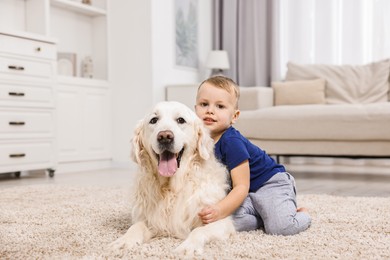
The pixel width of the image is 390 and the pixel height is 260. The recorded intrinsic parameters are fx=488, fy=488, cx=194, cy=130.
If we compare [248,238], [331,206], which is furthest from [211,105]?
[331,206]

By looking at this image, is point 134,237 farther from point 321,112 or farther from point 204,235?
point 321,112

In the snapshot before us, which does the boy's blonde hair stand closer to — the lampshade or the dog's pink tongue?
the dog's pink tongue

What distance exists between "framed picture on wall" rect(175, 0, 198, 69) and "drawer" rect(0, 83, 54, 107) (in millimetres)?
1698

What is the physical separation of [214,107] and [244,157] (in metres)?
0.21

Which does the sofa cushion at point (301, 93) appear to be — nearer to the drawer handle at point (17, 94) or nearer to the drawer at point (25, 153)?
the drawer at point (25, 153)

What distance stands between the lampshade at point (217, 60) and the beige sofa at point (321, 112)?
2.44 feet

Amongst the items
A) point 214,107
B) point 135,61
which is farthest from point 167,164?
point 135,61

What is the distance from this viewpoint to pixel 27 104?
3.79 meters

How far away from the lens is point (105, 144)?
16.0 ft

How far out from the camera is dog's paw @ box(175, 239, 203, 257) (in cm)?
133

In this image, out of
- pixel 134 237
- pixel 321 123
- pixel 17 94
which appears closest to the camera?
pixel 134 237

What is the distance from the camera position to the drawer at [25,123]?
12.0 ft

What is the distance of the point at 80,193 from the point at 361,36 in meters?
3.67

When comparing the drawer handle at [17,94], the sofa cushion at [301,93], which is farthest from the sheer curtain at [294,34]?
the drawer handle at [17,94]
